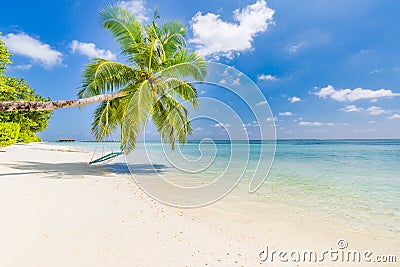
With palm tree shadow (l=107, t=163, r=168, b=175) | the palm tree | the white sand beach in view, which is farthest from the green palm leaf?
the white sand beach

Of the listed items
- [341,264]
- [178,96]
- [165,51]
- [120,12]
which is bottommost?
[341,264]

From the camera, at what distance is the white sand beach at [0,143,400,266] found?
306cm

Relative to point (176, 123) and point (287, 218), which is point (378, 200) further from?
point (176, 123)

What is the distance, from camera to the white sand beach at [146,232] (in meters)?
3.06

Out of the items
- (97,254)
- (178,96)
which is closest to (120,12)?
(178,96)

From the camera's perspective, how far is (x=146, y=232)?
3.86 metres

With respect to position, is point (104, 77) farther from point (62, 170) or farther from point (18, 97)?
point (18, 97)

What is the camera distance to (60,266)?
9.02 ft

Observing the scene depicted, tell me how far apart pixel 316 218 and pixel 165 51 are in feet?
26.2

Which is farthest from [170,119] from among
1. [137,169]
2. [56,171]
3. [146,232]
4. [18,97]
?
[18,97]

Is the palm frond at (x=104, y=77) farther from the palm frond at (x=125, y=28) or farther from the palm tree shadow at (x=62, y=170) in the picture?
the palm tree shadow at (x=62, y=170)

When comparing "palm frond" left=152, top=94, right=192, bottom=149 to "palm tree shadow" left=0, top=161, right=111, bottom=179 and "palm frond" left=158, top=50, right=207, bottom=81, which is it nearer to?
"palm frond" left=158, top=50, right=207, bottom=81

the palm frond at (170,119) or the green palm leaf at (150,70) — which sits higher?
the green palm leaf at (150,70)

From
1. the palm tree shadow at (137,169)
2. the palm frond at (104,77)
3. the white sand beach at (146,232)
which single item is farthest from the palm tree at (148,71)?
the white sand beach at (146,232)
